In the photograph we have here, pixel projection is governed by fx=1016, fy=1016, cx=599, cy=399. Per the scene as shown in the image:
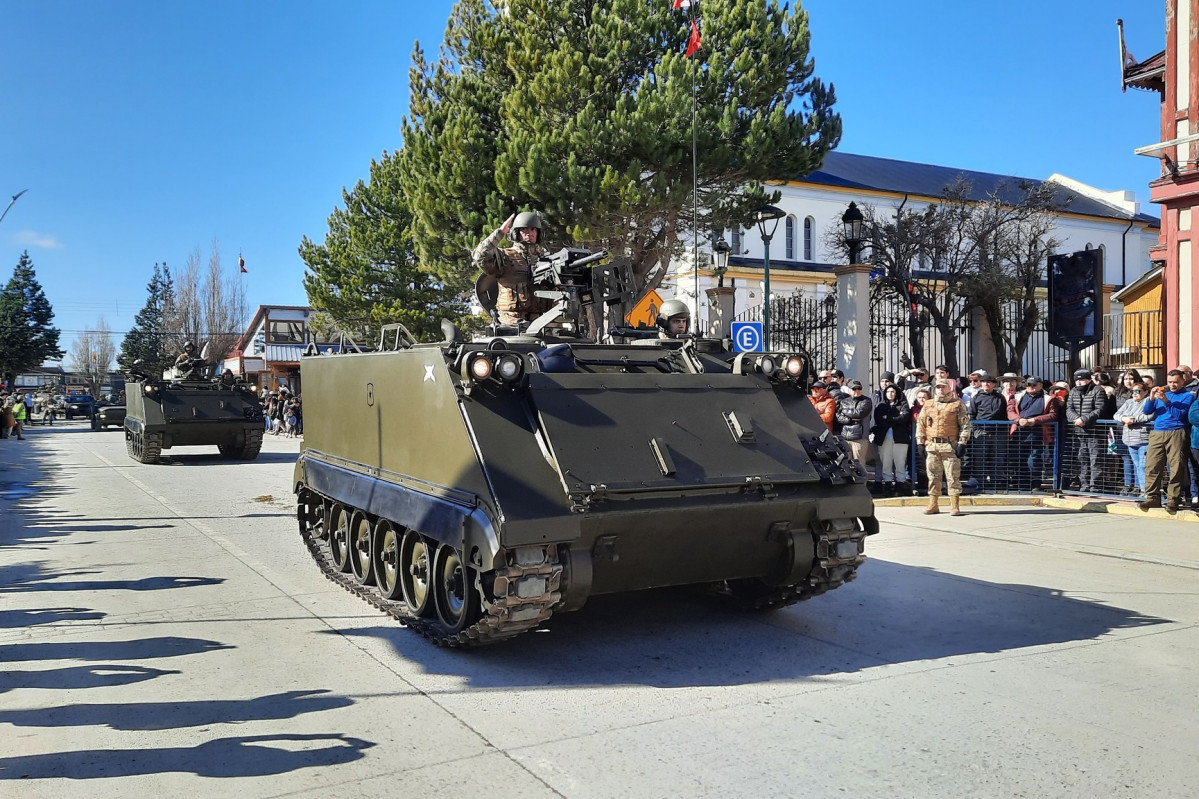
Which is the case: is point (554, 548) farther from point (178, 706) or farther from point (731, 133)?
point (731, 133)

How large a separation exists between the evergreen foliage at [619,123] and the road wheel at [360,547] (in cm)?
1140

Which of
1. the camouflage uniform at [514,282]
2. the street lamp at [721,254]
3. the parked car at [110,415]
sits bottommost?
the parked car at [110,415]

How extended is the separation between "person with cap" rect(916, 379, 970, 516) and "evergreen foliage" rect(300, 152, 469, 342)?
21.7 metres

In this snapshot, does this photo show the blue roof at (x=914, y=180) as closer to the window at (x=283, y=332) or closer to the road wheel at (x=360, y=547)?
the window at (x=283, y=332)

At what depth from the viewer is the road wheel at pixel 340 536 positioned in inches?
313

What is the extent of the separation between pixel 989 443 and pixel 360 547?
885cm

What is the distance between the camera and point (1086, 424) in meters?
12.4

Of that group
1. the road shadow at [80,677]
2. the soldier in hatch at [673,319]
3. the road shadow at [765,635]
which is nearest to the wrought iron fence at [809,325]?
the soldier in hatch at [673,319]

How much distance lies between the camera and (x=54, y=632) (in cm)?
653

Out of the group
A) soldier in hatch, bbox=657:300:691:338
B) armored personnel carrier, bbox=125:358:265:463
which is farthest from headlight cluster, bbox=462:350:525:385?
armored personnel carrier, bbox=125:358:265:463

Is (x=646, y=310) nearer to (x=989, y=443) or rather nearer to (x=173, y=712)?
(x=989, y=443)

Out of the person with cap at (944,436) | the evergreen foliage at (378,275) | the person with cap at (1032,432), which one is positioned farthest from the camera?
the evergreen foliage at (378,275)

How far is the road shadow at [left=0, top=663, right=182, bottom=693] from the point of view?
5.36 meters

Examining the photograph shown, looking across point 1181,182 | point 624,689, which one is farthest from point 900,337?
point 624,689
